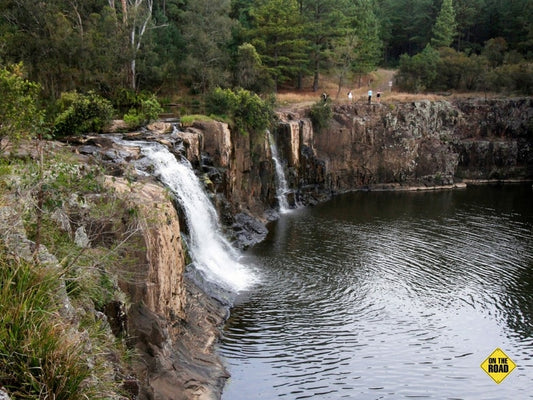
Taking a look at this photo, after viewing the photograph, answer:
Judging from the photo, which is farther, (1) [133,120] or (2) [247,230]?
(2) [247,230]

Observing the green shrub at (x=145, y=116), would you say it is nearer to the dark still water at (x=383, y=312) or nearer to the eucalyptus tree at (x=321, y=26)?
the dark still water at (x=383, y=312)

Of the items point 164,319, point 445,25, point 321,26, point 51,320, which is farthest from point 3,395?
point 445,25

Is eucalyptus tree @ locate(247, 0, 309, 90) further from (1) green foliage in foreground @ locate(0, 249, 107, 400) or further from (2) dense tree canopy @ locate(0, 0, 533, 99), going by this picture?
(1) green foliage in foreground @ locate(0, 249, 107, 400)

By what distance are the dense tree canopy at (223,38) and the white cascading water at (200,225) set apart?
12769mm

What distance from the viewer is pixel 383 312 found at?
20.4m

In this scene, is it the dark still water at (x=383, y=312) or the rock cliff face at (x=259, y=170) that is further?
the dark still water at (x=383, y=312)

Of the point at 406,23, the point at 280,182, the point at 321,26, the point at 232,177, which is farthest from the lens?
the point at 406,23

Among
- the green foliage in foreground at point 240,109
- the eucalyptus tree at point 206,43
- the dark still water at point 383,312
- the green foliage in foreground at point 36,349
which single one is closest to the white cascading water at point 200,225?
the dark still water at point 383,312

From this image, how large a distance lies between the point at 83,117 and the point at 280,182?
54.6 feet

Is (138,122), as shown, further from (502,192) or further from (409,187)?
(502,192)

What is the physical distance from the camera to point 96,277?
11.0 m

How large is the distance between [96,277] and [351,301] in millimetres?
13292

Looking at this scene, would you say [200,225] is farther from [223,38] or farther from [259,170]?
[223,38]

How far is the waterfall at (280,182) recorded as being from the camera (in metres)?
37.3
